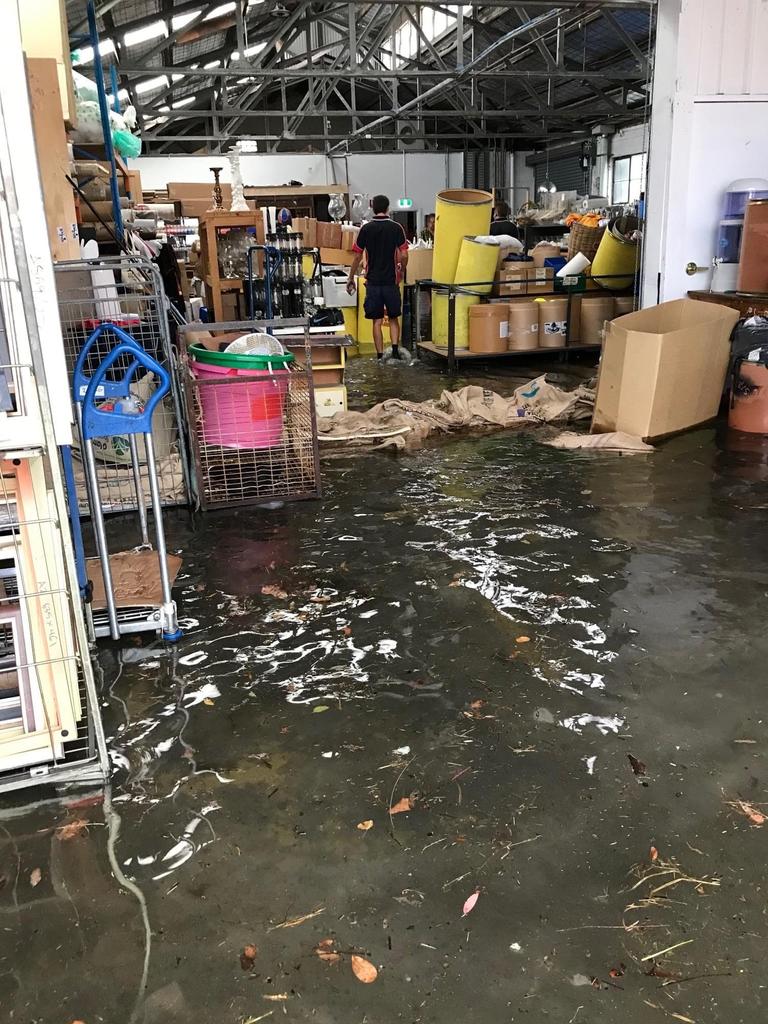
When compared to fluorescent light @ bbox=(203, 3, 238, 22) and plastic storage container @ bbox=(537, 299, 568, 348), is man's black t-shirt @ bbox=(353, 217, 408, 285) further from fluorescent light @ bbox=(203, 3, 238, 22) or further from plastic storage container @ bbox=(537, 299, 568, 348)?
fluorescent light @ bbox=(203, 3, 238, 22)

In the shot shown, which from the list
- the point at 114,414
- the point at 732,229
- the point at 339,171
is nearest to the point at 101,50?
the point at 732,229

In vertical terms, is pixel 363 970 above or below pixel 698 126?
below

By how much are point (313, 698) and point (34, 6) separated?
411cm

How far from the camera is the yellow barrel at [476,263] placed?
8039mm

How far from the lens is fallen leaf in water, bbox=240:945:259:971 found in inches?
61.7

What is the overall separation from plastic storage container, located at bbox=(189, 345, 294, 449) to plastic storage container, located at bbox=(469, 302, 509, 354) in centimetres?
407

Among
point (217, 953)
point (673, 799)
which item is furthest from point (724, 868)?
point (217, 953)

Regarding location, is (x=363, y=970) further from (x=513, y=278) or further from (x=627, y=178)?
(x=627, y=178)

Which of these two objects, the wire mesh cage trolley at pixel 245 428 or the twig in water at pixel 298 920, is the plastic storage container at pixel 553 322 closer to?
the wire mesh cage trolley at pixel 245 428

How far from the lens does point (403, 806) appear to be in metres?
2.00

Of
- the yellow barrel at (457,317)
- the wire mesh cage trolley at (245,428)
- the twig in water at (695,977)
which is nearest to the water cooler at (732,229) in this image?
the yellow barrel at (457,317)

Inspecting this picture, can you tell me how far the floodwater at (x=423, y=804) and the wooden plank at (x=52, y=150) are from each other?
1.98 metres

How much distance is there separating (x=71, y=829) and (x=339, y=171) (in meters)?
19.2

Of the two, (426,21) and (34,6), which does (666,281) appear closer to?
(34,6)
